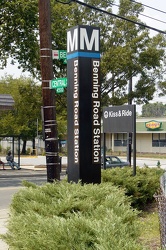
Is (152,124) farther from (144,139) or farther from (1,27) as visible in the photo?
(1,27)

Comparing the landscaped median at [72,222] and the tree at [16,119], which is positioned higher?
the tree at [16,119]

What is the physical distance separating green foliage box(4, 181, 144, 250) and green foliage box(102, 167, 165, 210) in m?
3.72

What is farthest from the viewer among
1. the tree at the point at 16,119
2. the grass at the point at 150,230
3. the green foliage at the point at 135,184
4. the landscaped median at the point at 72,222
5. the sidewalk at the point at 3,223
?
the tree at the point at 16,119

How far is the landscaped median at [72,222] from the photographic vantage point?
4504 millimetres

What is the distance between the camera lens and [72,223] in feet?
15.9

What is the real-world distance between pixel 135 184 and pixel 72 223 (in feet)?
20.7

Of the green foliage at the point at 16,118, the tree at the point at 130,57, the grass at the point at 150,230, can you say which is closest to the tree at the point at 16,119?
the green foliage at the point at 16,118

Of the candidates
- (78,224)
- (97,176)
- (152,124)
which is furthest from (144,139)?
(78,224)

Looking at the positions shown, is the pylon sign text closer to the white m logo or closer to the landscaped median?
the white m logo

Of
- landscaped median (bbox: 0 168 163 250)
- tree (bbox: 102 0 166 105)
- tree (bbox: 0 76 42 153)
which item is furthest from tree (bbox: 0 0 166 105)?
landscaped median (bbox: 0 168 163 250)

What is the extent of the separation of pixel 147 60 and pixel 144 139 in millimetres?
38301

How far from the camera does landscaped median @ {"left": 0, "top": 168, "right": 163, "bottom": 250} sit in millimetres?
4504

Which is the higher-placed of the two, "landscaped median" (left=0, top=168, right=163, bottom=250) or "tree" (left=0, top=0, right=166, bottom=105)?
"tree" (left=0, top=0, right=166, bottom=105)

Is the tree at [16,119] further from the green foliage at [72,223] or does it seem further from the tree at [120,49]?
the green foliage at [72,223]
